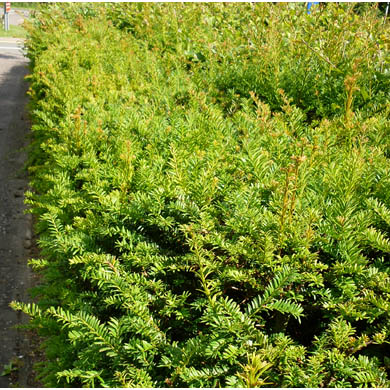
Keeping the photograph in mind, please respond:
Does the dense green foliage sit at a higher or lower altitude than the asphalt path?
higher

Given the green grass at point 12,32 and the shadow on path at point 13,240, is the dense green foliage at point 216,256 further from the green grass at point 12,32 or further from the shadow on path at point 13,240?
the green grass at point 12,32

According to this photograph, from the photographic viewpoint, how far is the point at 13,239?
5.23m

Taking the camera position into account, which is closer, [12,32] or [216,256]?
[216,256]

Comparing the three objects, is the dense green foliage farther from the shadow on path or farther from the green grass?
the green grass

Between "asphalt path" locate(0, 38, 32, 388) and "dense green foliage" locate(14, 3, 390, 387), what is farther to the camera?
"asphalt path" locate(0, 38, 32, 388)

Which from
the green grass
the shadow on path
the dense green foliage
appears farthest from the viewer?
the green grass

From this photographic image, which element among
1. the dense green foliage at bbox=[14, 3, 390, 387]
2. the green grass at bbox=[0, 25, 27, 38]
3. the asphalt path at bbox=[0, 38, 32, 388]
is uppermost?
the dense green foliage at bbox=[14, 3, 390, 387]

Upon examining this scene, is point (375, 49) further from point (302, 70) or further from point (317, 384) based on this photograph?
point (317, 384)

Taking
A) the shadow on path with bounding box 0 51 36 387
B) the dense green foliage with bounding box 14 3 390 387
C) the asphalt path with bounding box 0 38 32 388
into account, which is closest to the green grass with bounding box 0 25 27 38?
the asphalt path with bounding box 0 38 32 388

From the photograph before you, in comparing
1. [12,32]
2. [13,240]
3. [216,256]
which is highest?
[216,256]

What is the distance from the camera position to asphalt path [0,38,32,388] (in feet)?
12.0

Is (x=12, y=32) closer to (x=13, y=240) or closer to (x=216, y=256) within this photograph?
(x=13, y=240)

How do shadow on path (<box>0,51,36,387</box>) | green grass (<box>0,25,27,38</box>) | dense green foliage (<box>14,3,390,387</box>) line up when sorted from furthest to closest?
green grass (<box>0,25,27,38</box>) < shadow on path (<box>0,51,36,387</box>) < dense green foliage (<box>14,3,390,387</box>)

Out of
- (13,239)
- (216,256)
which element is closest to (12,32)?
(13,239)
